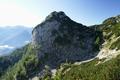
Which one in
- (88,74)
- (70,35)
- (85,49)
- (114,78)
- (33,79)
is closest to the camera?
(114,78)

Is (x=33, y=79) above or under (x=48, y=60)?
under

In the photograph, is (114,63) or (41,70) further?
(41,70)

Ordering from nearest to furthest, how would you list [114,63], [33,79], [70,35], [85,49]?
[114,63] < [33,79] < [85,49] < [70,35]

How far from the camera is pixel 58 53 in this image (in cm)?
18588

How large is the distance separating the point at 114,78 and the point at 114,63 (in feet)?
36.7

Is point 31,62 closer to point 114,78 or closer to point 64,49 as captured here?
point 64,49

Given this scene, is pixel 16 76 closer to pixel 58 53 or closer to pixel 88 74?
pixel 58 53

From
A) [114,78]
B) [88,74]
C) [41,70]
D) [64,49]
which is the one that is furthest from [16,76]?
[114,78]

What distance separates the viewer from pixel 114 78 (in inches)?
3236

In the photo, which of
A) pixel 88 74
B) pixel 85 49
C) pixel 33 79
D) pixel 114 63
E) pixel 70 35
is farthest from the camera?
pixel 70 35

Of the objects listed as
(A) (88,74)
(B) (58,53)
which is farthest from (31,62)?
(A) (88,74)

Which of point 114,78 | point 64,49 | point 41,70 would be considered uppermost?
point 64,49

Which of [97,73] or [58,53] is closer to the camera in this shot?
[97,73]

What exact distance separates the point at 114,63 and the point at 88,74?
41.3 feet
